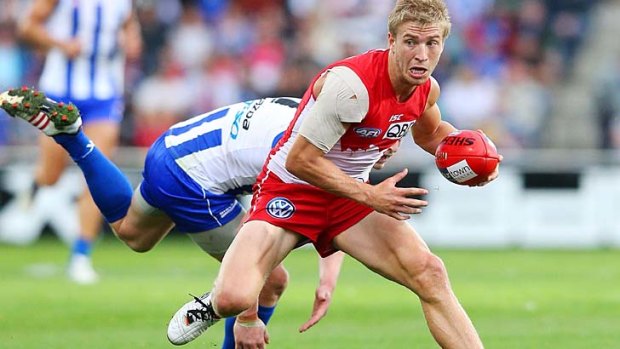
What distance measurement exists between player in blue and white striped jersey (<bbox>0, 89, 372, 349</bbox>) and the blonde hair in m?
1.33

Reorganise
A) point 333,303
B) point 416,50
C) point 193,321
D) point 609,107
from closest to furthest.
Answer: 1. point 416,50
2. point 193,321
3. point 333,303
4. point 609,107

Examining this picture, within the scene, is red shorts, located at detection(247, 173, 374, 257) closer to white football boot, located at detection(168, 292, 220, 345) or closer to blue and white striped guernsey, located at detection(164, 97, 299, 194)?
white football boot, located at detection(168, 292, 220, 345)

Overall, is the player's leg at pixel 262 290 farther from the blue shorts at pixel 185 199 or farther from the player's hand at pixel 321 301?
the player's hand at pixel 321 301

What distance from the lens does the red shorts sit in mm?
6828

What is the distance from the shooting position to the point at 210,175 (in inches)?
307

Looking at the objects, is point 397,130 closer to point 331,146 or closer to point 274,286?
point 331,146

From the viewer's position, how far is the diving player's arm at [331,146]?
636 cm

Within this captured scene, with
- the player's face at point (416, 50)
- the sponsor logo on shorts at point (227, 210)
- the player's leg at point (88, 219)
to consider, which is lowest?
the player's leg at point (88, 219)

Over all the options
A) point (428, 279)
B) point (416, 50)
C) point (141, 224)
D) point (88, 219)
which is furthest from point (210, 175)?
point (88, 219)

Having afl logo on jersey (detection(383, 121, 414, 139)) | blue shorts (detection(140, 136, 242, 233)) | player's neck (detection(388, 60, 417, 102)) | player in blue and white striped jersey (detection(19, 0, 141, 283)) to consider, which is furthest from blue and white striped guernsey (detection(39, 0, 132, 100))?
player's neck (detection(388, 60, 417, 102))

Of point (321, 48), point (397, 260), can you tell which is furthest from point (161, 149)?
point (321, 48)

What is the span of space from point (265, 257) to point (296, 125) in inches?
29.6

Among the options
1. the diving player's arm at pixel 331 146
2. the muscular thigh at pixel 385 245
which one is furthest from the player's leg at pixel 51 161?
the diving player's arm at pixel 331 146

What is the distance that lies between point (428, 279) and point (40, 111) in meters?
3.04
